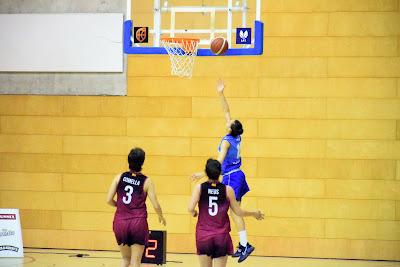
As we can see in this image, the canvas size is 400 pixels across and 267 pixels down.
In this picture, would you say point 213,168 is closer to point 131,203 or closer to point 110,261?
point 131,203

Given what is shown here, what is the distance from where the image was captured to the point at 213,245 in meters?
8.07

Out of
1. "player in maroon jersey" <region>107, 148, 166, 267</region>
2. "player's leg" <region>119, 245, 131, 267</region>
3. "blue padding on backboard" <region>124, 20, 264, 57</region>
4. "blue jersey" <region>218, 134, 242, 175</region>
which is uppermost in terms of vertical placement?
"blue padding on backboard" <region>124, 20, 264, 57</region>

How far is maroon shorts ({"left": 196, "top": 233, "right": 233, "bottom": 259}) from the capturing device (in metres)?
8.05

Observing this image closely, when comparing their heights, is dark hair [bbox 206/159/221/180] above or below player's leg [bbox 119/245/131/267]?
above

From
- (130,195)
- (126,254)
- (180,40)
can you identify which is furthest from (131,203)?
(180,40)

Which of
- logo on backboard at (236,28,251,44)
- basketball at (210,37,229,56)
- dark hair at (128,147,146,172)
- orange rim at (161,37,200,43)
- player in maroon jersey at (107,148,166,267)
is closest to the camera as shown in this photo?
dark hair at (128,147,146,172)

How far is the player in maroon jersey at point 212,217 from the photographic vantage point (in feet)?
26.5

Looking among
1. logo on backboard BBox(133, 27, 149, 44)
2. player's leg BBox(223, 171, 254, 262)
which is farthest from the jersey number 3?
logo on backboard BBox(133, 27, 149, 44)

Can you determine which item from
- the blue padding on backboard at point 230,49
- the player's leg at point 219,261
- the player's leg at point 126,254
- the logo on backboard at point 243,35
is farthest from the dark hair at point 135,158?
the logo on backboard at point 243,35

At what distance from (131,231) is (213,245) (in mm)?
1065

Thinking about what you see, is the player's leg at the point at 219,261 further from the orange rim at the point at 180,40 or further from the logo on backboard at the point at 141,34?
the logo on backboard at the point at 141,34

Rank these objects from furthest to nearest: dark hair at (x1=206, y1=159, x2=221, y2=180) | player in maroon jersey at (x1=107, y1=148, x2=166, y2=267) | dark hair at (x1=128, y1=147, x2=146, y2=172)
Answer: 1. player in maroon jersey at (x1=107, y1=148, x2=166, y2=267)
2. dark hair at (x1=128, y1=147, x2=146, y2=172)
3. dark hair at (x1=206, y1=159, x2=221, y2=180)

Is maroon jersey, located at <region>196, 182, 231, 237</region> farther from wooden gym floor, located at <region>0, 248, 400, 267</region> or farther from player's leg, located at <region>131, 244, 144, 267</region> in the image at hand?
wooden gym floor, located at <region>0, 248, 400, 267</region>

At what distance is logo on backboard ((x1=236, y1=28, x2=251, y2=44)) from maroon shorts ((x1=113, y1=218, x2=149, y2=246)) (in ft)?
11.6
